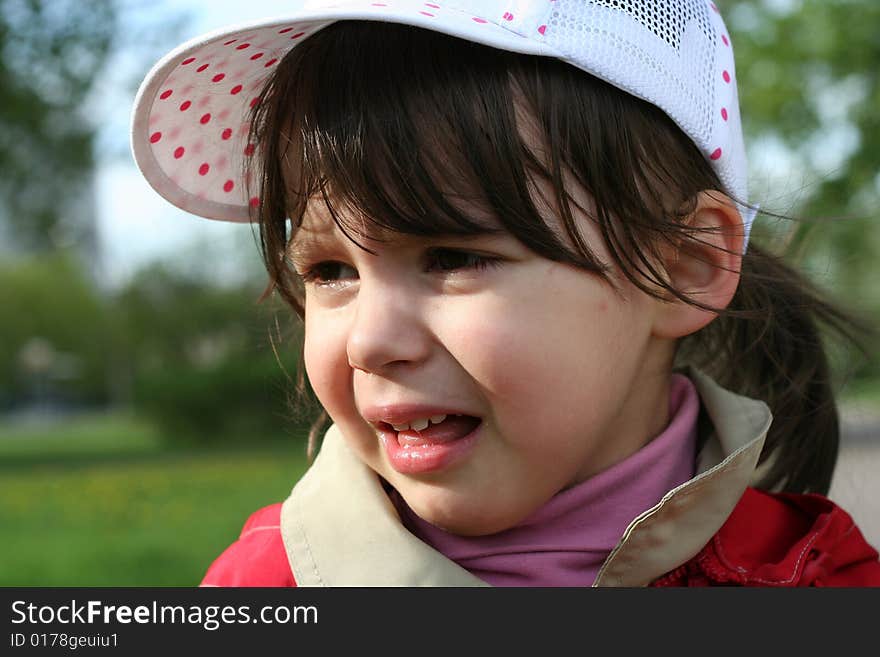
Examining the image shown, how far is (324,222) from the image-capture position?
144 centimetres

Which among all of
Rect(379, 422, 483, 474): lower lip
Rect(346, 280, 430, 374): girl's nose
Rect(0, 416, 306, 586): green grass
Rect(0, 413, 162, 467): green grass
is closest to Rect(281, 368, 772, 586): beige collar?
Rect(379, 422, 483, 474): lower lip

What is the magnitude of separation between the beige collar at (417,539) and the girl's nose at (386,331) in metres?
0.29

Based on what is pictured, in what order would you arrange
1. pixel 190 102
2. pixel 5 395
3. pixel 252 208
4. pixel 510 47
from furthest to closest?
1. pixel 5 395
2. pixel 252 208
3. pixel 190 102
4. pixel 510 47

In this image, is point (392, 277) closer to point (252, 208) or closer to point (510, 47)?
point (510, 47)

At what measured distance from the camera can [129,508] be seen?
779 centimetres

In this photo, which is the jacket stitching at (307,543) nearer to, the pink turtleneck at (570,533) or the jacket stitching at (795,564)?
the pink turtleneck at (570,533)

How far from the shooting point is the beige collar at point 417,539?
1.44m

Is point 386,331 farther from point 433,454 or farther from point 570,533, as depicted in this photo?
point 570,533

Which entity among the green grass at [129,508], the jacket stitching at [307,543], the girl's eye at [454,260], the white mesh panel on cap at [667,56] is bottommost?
the green grass at [129,508]

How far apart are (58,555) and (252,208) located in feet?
15.3

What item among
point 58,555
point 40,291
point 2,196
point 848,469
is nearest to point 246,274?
point 2,196

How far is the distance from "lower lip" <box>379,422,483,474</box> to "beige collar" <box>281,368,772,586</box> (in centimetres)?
14

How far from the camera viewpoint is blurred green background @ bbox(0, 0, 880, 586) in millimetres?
5211

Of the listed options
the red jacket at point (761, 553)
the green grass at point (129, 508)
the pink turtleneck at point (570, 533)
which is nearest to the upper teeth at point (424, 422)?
the pink turtleneck at point (570, 533)
